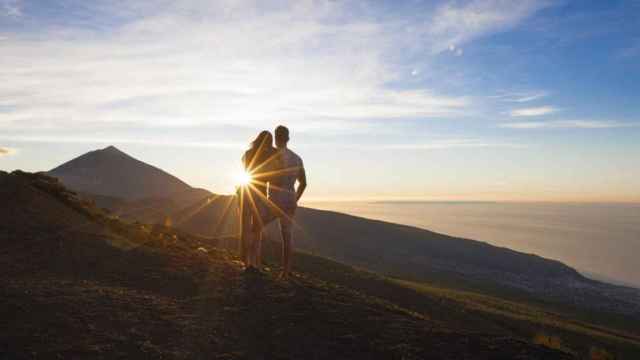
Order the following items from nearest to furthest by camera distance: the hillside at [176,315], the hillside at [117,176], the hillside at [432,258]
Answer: the hillside at [176,315], the hillside at [432,258], the hillside at [117,176]

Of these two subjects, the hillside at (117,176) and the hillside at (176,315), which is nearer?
the hillside at (176,315)

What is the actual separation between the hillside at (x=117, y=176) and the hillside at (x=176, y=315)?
99.8 metres

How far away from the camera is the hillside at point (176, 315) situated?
7039 millimetres

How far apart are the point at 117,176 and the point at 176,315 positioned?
118 meters

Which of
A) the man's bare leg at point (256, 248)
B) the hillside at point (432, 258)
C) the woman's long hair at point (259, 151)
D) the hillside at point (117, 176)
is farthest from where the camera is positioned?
the hillside at point (117, 176)

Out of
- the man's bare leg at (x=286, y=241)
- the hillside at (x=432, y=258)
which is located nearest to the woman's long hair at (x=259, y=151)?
the man's bare leg at (x=286, y=241)

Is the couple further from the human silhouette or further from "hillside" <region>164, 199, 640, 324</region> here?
"hillside" <region>164, 199, 640, 324</region>

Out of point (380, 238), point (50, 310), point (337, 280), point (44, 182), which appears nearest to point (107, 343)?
point (50, 310)

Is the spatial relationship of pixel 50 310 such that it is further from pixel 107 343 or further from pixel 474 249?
pixel 474 249

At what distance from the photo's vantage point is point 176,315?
846 cm

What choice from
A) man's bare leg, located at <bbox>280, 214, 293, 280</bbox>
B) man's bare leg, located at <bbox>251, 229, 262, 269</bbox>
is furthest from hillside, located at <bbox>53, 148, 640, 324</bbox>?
man's bare leg, located at <bbox>280, 214, 293, 280</bbox>

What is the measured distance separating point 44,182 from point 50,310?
1225 centimetres

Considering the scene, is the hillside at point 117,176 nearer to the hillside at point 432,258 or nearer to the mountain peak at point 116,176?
the mountain peak at point 116,176

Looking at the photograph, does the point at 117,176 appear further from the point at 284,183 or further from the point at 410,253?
the point at 284,183
